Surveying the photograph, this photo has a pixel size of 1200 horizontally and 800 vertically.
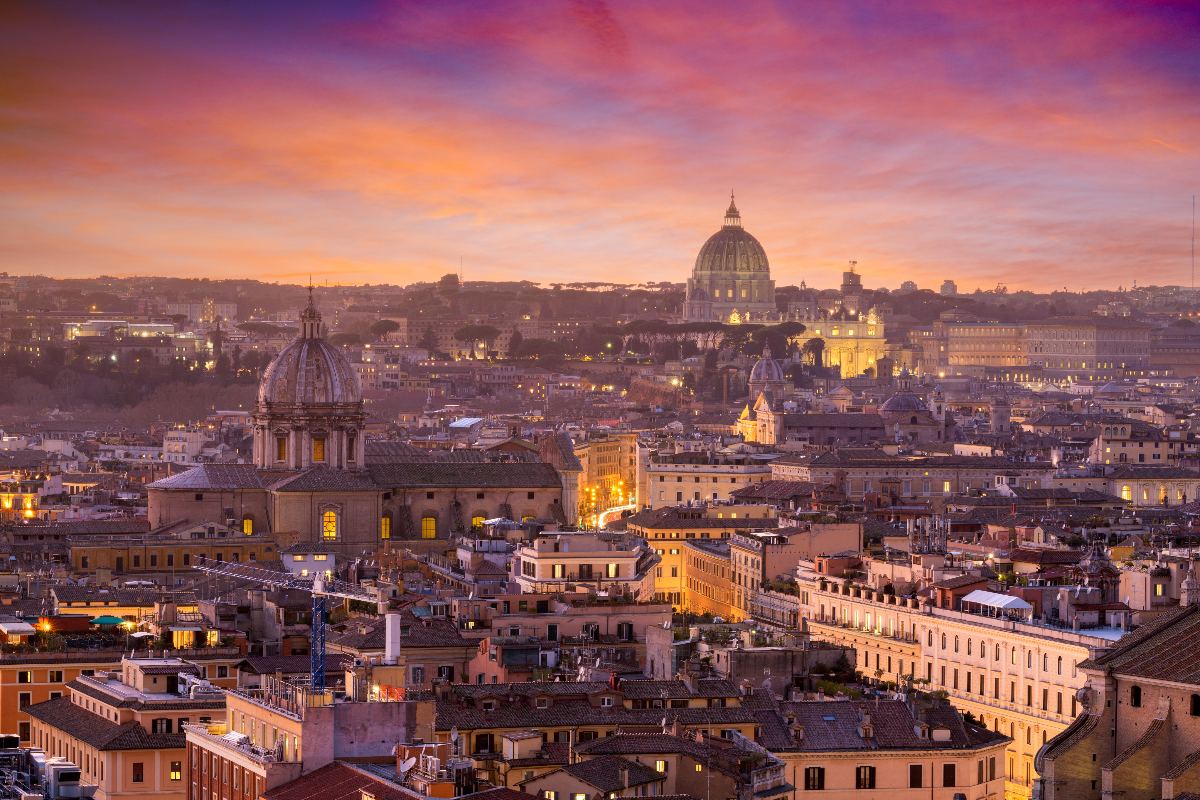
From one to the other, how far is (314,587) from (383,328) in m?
154

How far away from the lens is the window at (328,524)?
65.4 m

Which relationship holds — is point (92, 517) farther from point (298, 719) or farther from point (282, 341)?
point (282, 341)

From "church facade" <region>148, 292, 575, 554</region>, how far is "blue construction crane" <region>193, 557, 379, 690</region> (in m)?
6.04

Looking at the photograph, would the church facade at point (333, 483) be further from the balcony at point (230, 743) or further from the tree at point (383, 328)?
the tree at point (383, 328)

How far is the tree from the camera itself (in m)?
192

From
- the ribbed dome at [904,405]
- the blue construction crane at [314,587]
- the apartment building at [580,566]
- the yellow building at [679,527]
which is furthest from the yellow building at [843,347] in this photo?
the apartment building at [580,566]

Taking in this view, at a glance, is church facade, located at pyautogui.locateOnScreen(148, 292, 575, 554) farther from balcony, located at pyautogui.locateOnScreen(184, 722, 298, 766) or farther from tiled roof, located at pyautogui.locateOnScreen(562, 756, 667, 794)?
tiled roof, located at pyautogui.locateOnScreen(562, 756, 667, 794)

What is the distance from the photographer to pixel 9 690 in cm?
3869

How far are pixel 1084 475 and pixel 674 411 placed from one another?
59088 millimetres

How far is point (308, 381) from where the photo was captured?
69875 mm

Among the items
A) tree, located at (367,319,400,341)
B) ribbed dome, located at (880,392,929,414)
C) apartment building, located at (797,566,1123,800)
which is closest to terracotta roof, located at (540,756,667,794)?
apartment building, located at (797,566,1123,800)

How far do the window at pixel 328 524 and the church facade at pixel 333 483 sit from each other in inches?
0.8

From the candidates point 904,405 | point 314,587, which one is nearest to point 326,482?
point 314,587

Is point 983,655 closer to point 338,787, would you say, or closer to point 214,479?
point 338,787
